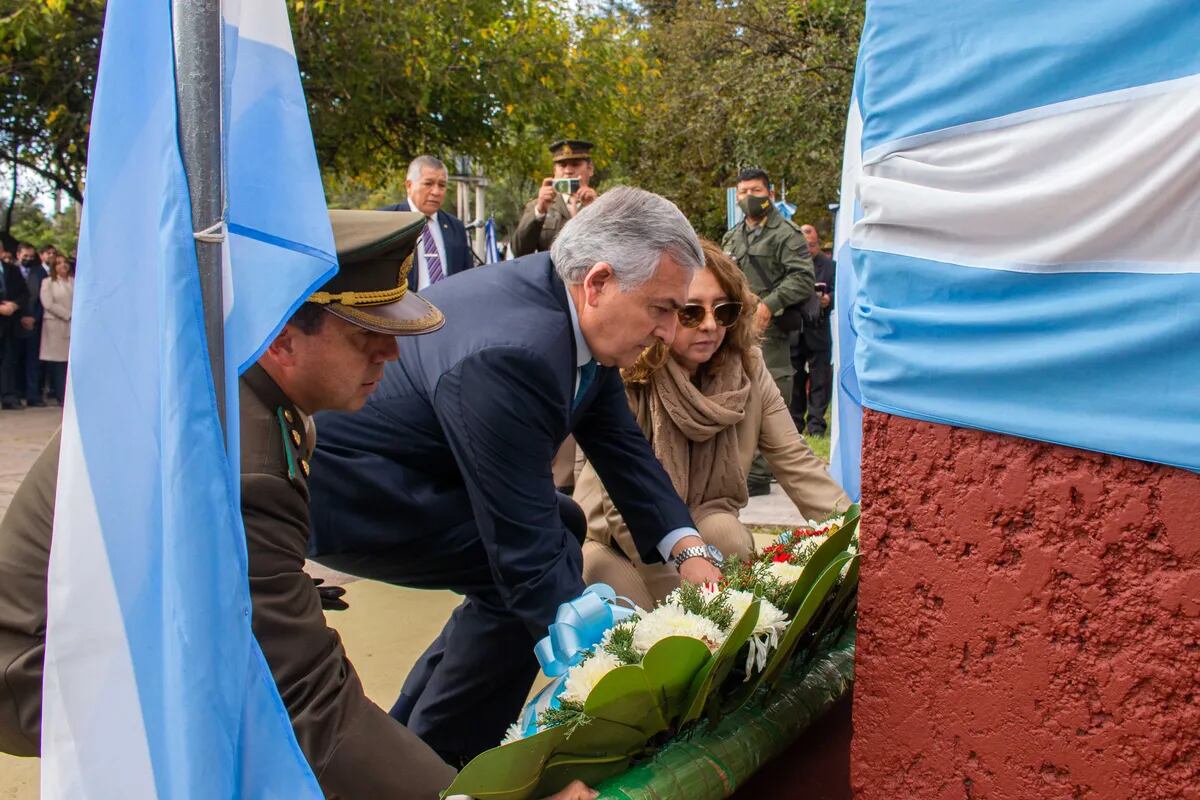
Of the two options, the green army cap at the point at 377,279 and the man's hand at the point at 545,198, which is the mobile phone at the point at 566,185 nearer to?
the man's hand at the point at 545,198

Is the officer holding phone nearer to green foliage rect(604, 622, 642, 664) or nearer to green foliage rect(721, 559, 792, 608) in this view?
green foliage rect(721, 559, 792, 608)

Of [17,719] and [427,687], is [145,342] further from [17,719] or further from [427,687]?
[427,687]

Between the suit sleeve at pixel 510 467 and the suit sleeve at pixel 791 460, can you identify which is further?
the suit sleeve at pixel 791 460

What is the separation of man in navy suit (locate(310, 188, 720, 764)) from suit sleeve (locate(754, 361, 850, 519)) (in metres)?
0.60

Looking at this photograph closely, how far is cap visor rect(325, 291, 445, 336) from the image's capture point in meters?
1.89

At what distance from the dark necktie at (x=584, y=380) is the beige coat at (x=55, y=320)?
978 centimetres

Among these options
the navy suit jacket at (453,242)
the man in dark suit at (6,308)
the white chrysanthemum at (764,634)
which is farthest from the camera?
the man in dark suit at (6,308)

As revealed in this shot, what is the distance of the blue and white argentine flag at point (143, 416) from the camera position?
56.5 inches

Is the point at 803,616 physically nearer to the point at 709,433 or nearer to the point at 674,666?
the point at 674,666

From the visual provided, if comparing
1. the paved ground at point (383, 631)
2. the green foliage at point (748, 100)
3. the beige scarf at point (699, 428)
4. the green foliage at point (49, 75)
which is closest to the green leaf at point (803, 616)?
the beige scarf at point (699, 428)

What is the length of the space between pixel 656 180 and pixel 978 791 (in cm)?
1771

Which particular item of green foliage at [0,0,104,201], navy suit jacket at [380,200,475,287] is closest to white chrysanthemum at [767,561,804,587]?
navy suit jacket at [380,200,475,287]

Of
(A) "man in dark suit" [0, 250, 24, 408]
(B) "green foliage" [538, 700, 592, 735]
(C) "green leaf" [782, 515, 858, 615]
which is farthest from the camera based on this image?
(A) "man in dark suit" [0, 250, 24, 408]

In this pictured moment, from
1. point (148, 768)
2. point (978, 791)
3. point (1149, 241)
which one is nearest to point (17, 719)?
point (148, 768)
